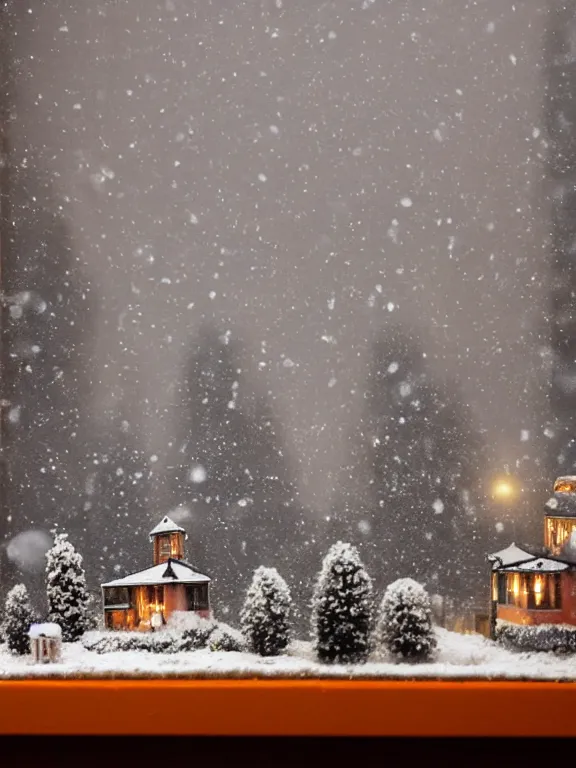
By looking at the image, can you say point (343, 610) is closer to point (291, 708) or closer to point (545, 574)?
point (291, 708)

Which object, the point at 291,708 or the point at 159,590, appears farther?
the point at 159,590

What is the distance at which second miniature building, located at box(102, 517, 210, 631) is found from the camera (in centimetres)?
149

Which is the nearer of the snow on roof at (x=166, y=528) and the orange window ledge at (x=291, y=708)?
the orange window ledge at (x=291, y=708)

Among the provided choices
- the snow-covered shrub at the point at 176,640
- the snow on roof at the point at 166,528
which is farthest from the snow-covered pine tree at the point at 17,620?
the snow on roof at the point at 166,528

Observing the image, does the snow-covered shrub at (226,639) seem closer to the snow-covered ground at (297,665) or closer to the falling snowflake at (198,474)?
the snow-covered ground at (297,665)

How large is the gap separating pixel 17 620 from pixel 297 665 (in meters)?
0.59

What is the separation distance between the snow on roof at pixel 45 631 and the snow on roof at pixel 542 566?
0.95 metres

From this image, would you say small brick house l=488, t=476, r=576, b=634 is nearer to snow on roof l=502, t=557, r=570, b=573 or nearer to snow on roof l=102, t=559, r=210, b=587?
snow on roof l=502, t=557, r=570, b=573

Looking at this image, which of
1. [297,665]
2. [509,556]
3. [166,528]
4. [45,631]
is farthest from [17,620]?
[509,556]

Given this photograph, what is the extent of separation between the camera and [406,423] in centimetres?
151

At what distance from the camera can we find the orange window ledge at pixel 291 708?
4.47 feet

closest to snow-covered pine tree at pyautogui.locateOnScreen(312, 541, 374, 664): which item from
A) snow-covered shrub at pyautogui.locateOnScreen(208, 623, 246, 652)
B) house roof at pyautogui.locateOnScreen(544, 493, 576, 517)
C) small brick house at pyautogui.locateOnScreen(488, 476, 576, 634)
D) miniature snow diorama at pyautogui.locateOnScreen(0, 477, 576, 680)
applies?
miniature snow diorama at pyautogui.locateOnScreen(0, 477, 576, 680)

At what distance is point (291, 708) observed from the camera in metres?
1.38

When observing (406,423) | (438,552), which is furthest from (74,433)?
(438,552)
